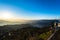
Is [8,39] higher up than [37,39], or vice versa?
[37,39]

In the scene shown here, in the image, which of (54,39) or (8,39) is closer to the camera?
(54,39)

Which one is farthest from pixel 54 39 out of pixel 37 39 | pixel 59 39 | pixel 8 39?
pixel 8 39

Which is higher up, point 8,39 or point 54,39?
point 54,39

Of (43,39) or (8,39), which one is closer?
(43,39)

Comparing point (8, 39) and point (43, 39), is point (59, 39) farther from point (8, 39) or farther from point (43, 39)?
point (8, 39)

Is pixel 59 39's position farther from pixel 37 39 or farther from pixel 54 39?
pixel 37 39

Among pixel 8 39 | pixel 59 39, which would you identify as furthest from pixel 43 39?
pixel 8 39

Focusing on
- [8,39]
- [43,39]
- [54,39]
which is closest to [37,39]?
[43,39]

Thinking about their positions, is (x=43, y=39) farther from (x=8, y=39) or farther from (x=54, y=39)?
(x=8, y=39)
